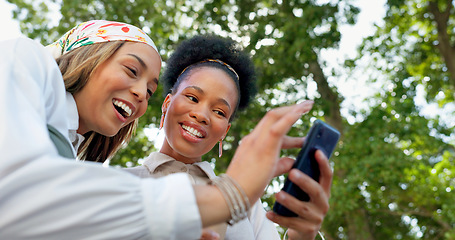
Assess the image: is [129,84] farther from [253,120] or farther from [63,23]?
[63,23]

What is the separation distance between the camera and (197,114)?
230 centimetres

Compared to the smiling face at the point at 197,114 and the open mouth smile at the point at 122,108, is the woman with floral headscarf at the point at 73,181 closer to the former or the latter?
the open mouth smile at the point at 122,108

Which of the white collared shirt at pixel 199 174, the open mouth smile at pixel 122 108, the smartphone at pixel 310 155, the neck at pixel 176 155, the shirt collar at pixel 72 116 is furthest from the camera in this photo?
the neck at pixel 176 155

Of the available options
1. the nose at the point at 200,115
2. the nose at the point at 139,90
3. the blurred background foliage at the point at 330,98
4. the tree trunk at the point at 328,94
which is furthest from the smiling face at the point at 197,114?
the tree trunk at the point at 328,94

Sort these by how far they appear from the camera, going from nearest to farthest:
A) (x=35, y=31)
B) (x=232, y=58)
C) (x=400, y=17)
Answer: (x=232, y=58) < (x=35, y=31) < (x=400, y=17)

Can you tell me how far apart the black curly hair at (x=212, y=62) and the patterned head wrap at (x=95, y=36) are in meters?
0.66

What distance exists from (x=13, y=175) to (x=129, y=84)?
1018 millimetres

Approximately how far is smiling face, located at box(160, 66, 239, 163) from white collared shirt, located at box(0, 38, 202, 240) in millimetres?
1290

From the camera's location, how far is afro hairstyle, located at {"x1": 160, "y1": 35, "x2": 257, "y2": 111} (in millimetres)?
2803

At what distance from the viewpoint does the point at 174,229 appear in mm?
970

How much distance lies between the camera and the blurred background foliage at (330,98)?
337 inches

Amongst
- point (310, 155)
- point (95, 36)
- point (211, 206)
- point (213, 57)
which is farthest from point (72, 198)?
point (213, 57)

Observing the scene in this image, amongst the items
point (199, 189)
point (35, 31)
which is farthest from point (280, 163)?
point (35, 31)

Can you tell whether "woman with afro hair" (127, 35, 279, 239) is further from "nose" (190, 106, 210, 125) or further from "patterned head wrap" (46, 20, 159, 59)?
"patterned head wrap" (46, 20, 159, 59)
